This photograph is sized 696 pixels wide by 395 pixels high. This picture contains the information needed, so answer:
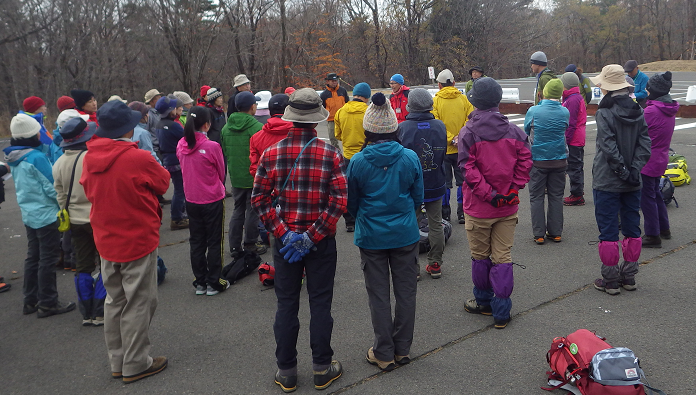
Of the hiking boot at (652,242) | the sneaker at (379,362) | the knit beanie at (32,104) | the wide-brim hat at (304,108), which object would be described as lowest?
the sneaker at (379,362)

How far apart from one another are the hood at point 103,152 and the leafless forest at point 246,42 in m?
22.6

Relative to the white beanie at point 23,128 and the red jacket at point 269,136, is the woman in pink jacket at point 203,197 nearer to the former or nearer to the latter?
the red jacket at point 269,136

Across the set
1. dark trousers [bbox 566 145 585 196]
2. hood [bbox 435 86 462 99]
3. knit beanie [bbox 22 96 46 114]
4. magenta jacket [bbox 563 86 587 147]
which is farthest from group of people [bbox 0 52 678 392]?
dark trousers [bbox 566 145 585 196]

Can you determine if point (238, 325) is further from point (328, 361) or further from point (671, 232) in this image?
point (671, 232)

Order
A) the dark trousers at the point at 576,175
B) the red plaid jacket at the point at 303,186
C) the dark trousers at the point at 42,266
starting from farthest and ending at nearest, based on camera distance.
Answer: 1. the dark trousers at the point at 576,175
2. the dark trousers at the point at 42,266
3. the red plaid jacket at the point at 303,186

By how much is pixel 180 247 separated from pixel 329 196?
15.1ft

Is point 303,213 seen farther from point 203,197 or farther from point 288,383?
point 203,197

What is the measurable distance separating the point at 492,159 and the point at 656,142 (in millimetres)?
2962

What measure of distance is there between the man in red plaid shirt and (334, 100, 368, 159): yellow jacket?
11.3ft

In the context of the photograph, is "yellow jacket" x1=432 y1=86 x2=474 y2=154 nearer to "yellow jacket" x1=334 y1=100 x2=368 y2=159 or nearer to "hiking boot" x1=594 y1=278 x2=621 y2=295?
"yellow jacket" x1=334 y1=100 x2=368 y2=159

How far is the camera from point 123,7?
109 ft

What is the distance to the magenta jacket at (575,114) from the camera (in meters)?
8.10

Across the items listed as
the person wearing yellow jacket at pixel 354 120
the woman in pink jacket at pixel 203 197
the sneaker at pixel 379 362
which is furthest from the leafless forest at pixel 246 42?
the sneaker at pixel 379 362

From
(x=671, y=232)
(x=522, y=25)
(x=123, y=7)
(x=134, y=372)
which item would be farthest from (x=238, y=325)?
(x=522, y=25)
